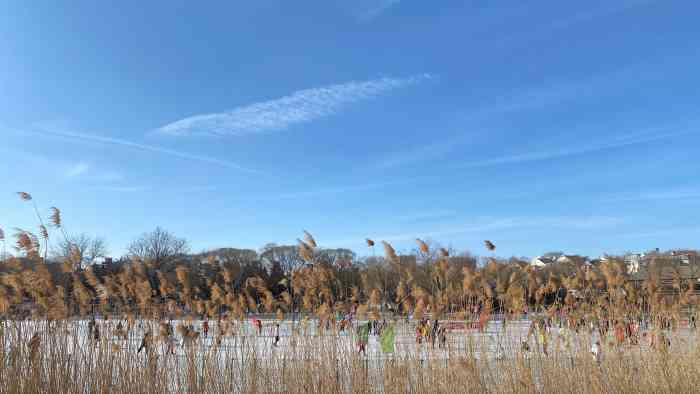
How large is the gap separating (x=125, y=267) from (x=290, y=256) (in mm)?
72323

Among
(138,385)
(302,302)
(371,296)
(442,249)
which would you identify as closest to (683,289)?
(442,249)

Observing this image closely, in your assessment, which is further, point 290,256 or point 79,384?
point 290,256

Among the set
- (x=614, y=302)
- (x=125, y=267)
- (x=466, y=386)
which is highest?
(x=125, y=267)

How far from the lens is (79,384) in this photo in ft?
20.1

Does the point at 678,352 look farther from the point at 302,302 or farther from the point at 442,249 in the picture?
the point at 302,302

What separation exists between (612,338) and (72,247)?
722 cm

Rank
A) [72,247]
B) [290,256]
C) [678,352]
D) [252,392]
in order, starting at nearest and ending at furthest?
[252,392], [72,247], [678,352], [290,256]

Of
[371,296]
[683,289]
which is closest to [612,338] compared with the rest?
[683,289]

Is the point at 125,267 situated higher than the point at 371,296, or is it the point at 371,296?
the point at 125,267

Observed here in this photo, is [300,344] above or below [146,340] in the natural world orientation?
below

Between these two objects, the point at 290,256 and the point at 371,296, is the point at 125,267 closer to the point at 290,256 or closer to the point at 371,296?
the point at 371,296

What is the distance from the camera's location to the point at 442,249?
6668mm

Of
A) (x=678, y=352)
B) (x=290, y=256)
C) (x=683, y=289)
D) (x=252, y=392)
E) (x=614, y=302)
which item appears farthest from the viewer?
(x=290, y=256)

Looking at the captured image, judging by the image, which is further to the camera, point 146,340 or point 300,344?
point 300,344
